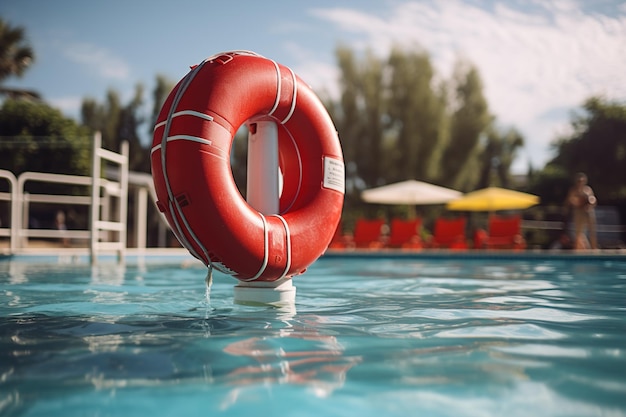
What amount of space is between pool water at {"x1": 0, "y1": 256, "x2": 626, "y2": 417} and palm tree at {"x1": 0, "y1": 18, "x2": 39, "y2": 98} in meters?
15.6

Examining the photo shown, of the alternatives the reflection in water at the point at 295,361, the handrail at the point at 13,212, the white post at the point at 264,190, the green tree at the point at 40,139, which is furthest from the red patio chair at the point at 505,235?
the green tree at the point at 40,139

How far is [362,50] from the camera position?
1955 centimetres

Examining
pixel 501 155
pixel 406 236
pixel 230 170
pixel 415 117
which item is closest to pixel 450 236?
pixel 406 236

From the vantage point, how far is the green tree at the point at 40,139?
617 inches

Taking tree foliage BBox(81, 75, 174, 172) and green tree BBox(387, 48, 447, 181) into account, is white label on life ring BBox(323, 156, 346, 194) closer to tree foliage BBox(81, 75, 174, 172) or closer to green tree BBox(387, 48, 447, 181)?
green tree BBox(387, 48, 447, 181)

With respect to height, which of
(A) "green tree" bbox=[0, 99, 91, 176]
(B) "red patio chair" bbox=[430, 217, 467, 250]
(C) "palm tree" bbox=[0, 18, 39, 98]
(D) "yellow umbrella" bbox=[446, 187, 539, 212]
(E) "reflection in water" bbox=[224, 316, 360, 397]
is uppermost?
(C) "palm tree" bbox=[0, 18, 39, 98]

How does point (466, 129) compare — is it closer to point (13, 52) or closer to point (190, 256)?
point (190, 256)

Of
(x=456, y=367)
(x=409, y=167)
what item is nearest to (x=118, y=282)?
(x=456, y=367)

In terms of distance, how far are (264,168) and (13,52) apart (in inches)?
649

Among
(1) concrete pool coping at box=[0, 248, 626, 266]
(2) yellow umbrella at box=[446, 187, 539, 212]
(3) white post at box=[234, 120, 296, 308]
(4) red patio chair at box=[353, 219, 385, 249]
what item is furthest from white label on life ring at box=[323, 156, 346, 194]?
(2) yellow umbrella at box=[446, 187, 539, 212]

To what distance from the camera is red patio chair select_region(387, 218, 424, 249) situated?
1158 centimetres

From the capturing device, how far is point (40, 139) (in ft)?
54.6

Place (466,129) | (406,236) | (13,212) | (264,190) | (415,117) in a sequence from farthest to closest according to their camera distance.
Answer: (466,129)
(415,117)
(406,236)
(13,212)
(264,190)

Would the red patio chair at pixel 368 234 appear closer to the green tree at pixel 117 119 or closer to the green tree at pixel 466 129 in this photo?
the green tree at pixel 466 129
